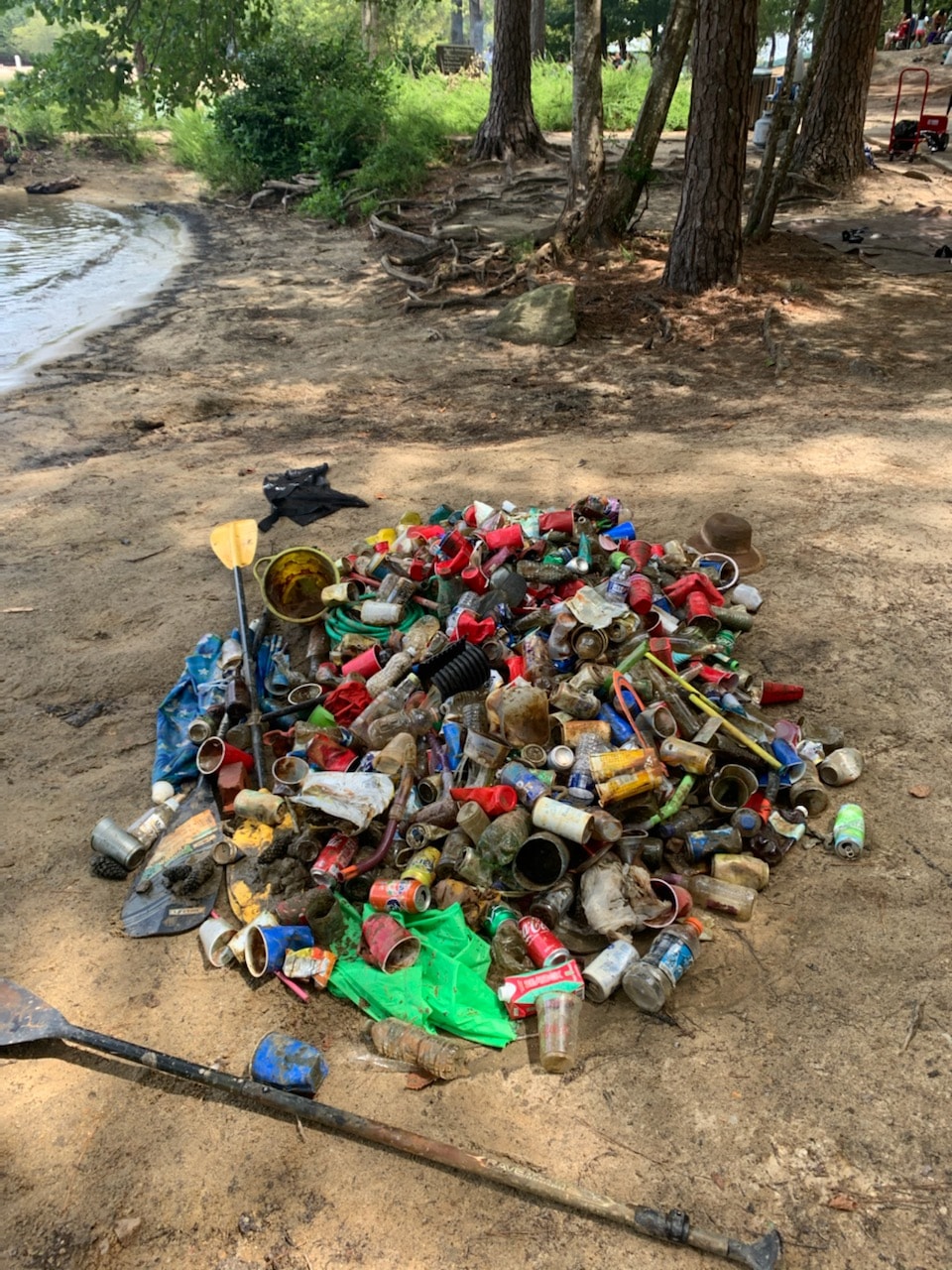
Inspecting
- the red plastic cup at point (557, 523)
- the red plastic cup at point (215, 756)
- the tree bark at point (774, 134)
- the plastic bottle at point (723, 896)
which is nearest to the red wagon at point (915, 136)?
the tree bark at point (774, 134)

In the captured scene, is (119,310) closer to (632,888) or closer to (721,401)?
(721,401)

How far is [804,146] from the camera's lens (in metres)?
12.4

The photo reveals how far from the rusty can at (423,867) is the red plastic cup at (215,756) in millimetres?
905

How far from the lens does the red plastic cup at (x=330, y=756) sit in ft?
10.8

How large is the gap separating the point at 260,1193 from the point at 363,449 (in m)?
5.26

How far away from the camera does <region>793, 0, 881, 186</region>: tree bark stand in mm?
10758

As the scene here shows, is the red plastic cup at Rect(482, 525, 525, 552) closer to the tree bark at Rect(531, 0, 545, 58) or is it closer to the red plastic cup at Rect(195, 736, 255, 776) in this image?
the red plastic cup at Rect(195, 736, 255, 776)

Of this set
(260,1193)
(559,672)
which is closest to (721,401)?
(559,672)

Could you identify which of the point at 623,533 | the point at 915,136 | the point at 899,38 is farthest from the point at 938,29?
the point at 623,533

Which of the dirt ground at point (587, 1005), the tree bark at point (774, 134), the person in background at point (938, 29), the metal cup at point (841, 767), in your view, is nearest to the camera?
the dirt ground at point (587, 1005)

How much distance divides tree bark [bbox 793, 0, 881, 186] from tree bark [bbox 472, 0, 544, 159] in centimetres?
473

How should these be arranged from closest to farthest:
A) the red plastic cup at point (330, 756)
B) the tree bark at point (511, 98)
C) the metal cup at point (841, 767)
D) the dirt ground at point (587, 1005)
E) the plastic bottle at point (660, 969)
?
the dirt ground at point (587, 1005) → the plastic bottle at point (660, 969) → the metal cup at point (841, 767) → the red plastic cup at point (330, 756) → the tree bark at point (511, 98)

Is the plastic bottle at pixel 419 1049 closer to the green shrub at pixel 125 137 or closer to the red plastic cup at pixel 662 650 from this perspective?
the red plastic cup at pixel 662 650

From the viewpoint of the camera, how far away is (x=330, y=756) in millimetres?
3320
